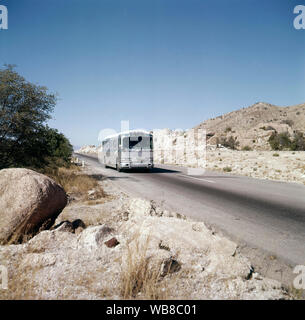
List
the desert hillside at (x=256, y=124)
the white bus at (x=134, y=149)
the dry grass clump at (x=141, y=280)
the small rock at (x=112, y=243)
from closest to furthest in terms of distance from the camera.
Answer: the dry grass clump at (x=141, y=280) < the small rock at (x=112, y=243) < the white bus at (x=134, y=149) < the desert hillside at (x=256, y=124)

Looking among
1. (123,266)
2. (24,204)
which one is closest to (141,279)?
(123,266)

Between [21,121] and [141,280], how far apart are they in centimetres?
977

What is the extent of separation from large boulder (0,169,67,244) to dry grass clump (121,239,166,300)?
2179 millimetres

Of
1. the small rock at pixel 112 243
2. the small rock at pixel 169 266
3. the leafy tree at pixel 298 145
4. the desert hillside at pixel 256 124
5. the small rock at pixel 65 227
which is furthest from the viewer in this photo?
the desert hillside at pixel 256 124

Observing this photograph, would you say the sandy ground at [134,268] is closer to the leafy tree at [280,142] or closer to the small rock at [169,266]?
the small rock at [169,266]

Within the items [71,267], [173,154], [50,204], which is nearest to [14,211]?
[50,204]

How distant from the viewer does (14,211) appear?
3904 mm

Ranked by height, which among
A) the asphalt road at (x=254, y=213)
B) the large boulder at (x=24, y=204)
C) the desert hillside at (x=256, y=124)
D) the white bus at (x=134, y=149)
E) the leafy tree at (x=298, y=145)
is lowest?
the asphalt road at (x=254, y=213)

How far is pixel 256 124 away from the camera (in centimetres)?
6369

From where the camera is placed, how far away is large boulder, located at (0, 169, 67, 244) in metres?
3.81

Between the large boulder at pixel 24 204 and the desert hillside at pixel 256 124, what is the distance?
4037 centimetres

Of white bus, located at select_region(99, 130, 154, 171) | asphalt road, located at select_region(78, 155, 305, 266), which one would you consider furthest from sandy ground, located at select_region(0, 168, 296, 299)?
white bus, located at select_region(99, 130, 154, 171)

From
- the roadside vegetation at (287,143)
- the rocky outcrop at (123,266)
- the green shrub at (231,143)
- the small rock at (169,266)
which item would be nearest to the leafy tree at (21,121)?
the rocky outcrop at (123,266)

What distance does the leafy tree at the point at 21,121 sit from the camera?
9641 millimetres
